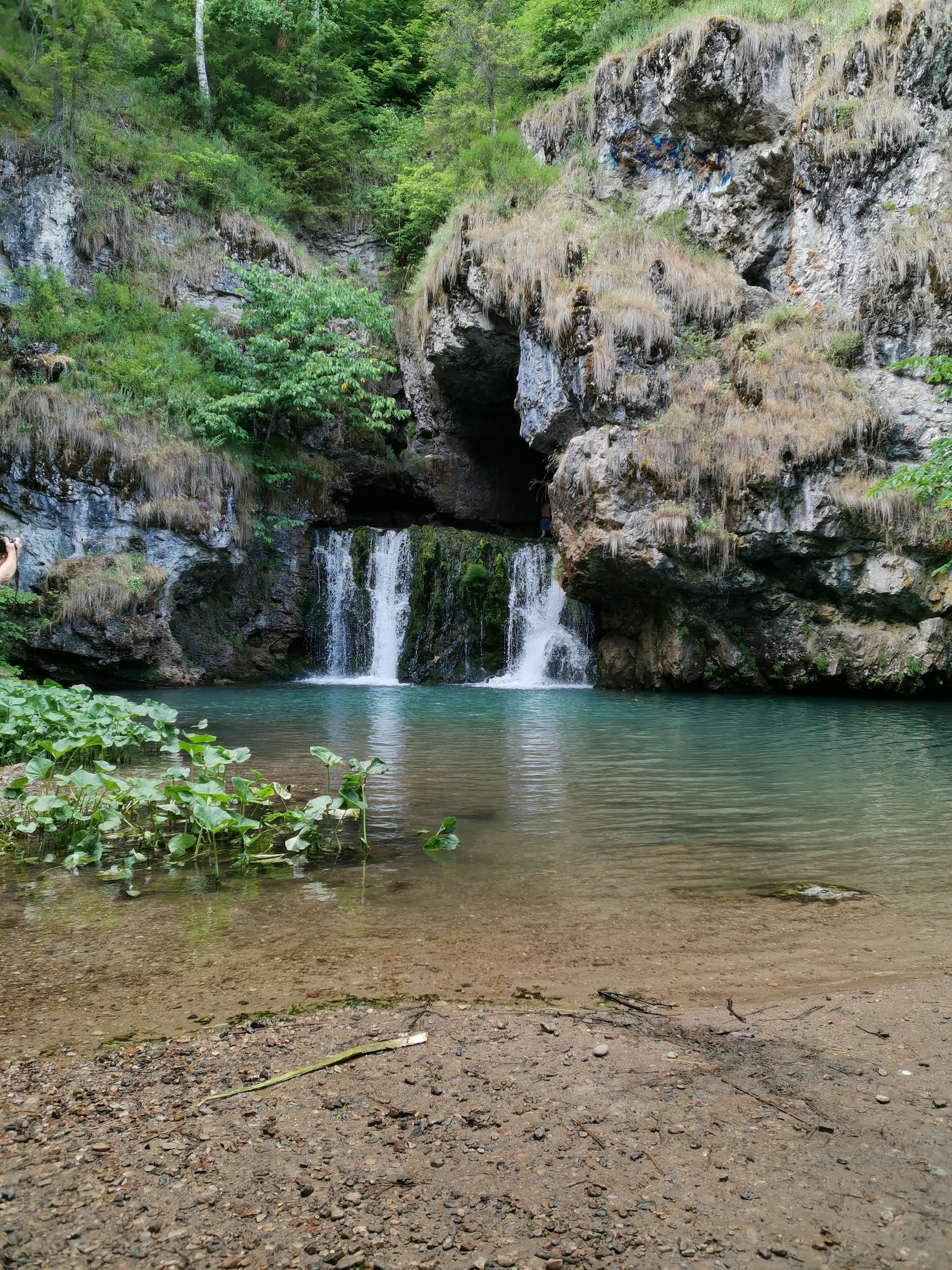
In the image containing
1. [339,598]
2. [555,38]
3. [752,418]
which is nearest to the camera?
[752,418]

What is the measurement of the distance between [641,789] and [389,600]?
491 inches

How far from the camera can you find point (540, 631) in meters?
17.5

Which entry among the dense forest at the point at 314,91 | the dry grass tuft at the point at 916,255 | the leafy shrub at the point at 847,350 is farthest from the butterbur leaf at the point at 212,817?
the dense forest at the point at 314,91

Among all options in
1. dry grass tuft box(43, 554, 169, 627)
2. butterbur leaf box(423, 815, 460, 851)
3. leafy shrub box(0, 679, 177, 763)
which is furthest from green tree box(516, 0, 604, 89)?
butterbur leaf box(423, 815, 460, 851)

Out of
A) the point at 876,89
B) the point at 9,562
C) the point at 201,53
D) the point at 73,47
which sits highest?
Answer: the point at 201,53

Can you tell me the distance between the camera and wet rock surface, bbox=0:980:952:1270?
4.83 feet

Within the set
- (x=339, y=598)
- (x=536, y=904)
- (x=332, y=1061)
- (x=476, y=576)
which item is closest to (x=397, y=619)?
(x=339, y=598)

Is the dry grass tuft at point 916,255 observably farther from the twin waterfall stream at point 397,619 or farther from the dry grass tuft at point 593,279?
the twin waterfall stream at point 397,619

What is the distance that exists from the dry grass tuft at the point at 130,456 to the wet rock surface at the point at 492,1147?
1523 centimetres

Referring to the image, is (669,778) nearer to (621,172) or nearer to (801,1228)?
(801,1228)

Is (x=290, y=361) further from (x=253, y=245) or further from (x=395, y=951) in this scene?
(x=395, y=951)

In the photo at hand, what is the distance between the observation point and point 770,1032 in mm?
2316

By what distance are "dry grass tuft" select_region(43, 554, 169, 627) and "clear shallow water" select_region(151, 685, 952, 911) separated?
3.83m

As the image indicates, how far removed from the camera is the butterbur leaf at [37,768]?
14.9 ft
